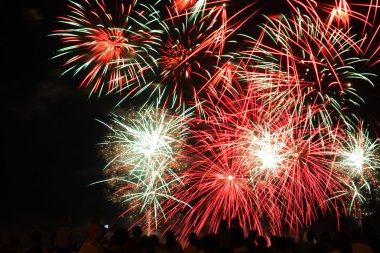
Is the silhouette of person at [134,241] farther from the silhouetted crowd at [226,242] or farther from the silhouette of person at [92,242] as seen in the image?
the silhouette of person at [92,242]

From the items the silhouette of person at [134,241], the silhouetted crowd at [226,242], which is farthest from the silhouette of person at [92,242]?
the silhouette of person at [134,241]

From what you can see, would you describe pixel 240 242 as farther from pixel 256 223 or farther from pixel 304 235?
pixel 256 223

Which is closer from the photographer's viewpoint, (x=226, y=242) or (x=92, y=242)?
(x=92, y=242)

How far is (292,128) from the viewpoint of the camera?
58.7 ft

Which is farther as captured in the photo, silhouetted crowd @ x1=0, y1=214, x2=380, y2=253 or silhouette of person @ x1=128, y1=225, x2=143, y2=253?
silhouette of person @ x1=128, y1=225, x2=143, y2=253

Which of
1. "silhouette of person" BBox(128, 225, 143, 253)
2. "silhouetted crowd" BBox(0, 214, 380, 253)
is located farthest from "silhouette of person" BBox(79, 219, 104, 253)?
"silhouette of person" BBox(128, 225, 143, 253)

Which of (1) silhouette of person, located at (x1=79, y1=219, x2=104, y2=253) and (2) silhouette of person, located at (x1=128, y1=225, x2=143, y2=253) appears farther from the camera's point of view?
(2) silhouette of person, located at (x1=128, y1=225, x2=143, y2=253)

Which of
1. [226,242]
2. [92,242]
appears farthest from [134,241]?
[226,242]

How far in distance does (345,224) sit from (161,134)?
73.3 feet

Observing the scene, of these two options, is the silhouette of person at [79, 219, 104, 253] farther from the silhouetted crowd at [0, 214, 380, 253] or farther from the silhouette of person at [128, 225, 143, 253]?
the silhouette of person at [128, 225, 143, 253]

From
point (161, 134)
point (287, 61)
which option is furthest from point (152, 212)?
point (287, 61)

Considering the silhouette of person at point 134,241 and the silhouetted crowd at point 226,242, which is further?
the silhouette of person at point 134,241

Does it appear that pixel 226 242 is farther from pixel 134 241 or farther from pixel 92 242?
pixel 92 242

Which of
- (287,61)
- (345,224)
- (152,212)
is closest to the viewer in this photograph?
(287,61)
